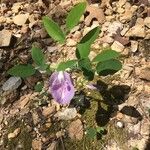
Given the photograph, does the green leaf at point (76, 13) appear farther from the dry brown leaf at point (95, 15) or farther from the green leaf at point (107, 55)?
the dry brown leaf at point (95, 15)

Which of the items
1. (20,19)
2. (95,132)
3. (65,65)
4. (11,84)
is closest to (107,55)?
(65,65)

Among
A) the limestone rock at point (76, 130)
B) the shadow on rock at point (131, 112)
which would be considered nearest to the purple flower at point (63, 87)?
the limestone rock at point (76, 130)

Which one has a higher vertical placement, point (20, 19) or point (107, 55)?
point (107, 55)

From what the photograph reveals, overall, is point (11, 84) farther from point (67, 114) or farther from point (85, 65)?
point (85, 65)

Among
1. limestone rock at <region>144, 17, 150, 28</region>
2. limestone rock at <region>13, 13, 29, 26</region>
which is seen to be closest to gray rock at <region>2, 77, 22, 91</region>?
limestone rock at <region>13, 13, 29, 26</region>

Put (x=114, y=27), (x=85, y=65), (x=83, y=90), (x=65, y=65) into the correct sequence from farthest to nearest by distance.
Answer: (x=114, y=27) < (x=83, y=90) < (x=85, y=65) < (x=65, y=65)

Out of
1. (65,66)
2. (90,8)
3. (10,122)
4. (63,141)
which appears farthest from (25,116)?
(90,8)
